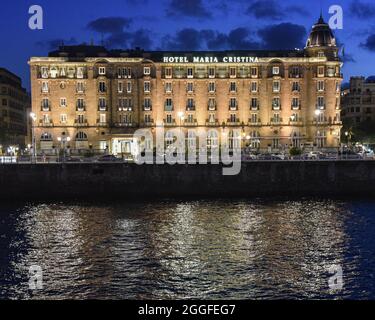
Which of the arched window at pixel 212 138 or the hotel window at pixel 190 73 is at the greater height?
the hotel window at pixel 190 73

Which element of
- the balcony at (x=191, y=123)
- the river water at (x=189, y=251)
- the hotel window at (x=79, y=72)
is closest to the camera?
the river water at (x=189, y=251)

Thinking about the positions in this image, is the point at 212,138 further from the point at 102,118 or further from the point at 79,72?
the point at 79,72

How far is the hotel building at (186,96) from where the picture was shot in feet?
369

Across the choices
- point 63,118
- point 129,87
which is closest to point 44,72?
point 63,118

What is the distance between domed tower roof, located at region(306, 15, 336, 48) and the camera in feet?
392

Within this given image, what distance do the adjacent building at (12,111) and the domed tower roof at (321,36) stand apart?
290 ft

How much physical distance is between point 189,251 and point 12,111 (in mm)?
130588

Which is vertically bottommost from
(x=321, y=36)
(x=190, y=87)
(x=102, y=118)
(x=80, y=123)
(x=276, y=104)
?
(x=80, y=123)

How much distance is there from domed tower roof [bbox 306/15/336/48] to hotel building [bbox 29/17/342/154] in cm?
107

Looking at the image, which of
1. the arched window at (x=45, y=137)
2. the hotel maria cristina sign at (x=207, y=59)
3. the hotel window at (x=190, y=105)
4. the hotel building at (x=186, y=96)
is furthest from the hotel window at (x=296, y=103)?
the arched window at (x=45, y=137)

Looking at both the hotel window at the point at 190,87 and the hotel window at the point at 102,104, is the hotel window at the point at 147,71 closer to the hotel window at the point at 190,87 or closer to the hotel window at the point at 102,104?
the hotel window at the point at 190,87

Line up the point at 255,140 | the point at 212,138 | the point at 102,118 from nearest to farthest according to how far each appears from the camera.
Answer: the point at 102,118 < the point at 212,138 < the point at 255,140

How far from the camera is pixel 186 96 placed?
116312mm
